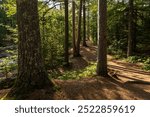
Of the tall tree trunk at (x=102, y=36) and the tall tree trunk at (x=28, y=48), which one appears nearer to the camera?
the tall tree trunk at (x=28, y=48)

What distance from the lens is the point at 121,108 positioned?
5.80 m

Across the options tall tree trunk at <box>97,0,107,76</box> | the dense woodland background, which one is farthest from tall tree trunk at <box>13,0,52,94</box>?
tall tree trunk at <box>97,0,107,76</box>

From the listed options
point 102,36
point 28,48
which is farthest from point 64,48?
point 28,48

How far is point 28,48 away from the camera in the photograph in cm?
702

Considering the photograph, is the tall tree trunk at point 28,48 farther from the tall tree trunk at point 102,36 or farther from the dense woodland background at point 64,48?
the tall tree trunk at point 102,36

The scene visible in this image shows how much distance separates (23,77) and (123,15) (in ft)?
50.4

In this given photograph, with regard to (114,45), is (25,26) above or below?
above

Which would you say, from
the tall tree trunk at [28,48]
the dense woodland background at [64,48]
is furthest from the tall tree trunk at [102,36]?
the tall tree trunk at [28,48]

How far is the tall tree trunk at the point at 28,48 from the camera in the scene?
275 inches

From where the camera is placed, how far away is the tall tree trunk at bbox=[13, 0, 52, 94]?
7.00 meters

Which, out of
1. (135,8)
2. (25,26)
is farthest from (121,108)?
(135,8)

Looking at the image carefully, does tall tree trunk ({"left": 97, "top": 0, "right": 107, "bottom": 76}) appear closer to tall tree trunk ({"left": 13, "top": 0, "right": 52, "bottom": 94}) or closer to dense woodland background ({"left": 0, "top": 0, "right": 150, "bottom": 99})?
dense woodland background ({"left": 0, "top": 0, "right": 150, "bottom": 99})

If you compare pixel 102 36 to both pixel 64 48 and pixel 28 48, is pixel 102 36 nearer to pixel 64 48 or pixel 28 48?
pixel 28 48

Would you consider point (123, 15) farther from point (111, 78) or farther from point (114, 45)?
point (111, 78)
